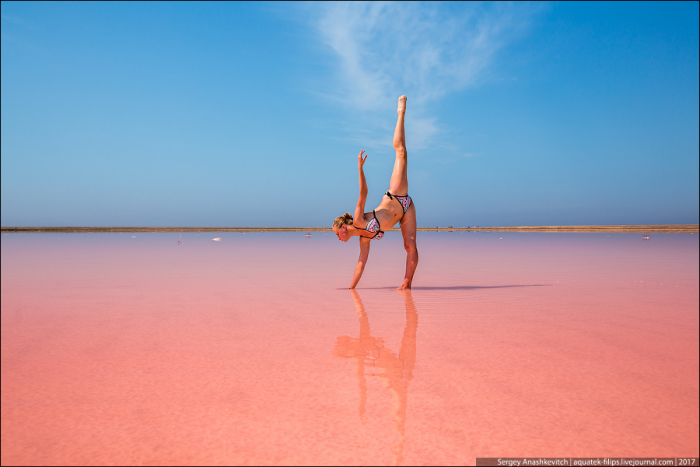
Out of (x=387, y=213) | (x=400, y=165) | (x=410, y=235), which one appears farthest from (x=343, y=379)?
(x=400, y=165)

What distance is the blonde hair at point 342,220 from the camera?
8.20 meters

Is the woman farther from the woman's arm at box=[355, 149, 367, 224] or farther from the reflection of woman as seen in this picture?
the reflection of woman

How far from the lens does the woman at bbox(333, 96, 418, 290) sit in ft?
26.4

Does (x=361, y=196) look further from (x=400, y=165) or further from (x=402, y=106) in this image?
(x=402, y=106)

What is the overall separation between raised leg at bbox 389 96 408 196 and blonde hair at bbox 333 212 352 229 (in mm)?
1148

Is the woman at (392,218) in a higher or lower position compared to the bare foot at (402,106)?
lower

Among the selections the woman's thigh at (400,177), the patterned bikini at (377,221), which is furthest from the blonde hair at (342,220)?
the woman's thigh at (400,177)

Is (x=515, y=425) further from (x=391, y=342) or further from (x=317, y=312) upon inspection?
(x=317, y=312)

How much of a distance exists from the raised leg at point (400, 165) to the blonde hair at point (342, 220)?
115 centimetres

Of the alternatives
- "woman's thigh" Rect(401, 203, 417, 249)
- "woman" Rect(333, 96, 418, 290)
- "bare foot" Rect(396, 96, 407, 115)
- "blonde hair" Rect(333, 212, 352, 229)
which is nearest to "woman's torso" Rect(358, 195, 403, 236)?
"woman" Rect(333, 96, 418, 290)

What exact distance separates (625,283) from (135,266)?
12008mm

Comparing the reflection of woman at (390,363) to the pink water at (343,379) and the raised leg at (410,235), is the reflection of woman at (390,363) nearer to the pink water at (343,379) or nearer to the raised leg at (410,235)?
the pink water at (343,379)

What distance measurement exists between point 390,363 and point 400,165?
587 cm

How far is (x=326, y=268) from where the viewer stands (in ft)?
38.5
